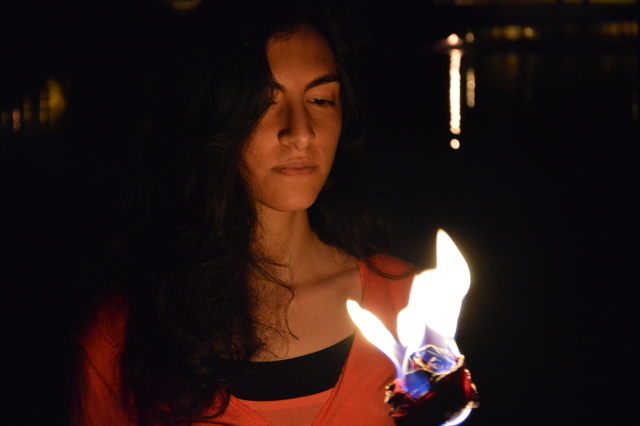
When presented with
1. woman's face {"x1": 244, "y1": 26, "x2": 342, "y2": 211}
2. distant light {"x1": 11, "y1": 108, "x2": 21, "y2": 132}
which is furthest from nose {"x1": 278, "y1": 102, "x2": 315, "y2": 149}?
distant light {"x1": 11, "y1": 108, "x2": 21, "y2": 132}

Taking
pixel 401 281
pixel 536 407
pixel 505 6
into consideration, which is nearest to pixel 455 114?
pixel 536 407

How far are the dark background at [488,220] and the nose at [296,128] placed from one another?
1.75ft

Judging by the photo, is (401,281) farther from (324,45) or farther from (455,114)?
(455,114)

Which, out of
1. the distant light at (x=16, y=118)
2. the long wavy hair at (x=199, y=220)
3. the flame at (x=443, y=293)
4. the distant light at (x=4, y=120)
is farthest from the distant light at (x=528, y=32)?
the flame at (x=443, y=293)

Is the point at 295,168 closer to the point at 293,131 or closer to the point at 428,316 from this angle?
the point at 293,131

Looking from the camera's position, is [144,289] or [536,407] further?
[536,407]

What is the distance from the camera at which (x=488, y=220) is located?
656 cm

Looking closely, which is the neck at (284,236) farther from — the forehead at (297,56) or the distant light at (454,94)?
the distant light at (454,94)

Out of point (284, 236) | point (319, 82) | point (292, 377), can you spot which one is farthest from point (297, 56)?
point (292, 377)

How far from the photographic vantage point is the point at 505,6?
3609 cm

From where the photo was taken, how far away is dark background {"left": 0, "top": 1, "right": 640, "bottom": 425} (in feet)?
13.4

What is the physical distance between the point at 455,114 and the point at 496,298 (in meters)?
7.63

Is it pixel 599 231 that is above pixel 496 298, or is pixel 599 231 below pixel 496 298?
above

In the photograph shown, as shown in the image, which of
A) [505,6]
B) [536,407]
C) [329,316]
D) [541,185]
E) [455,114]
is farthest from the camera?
[505,6]
